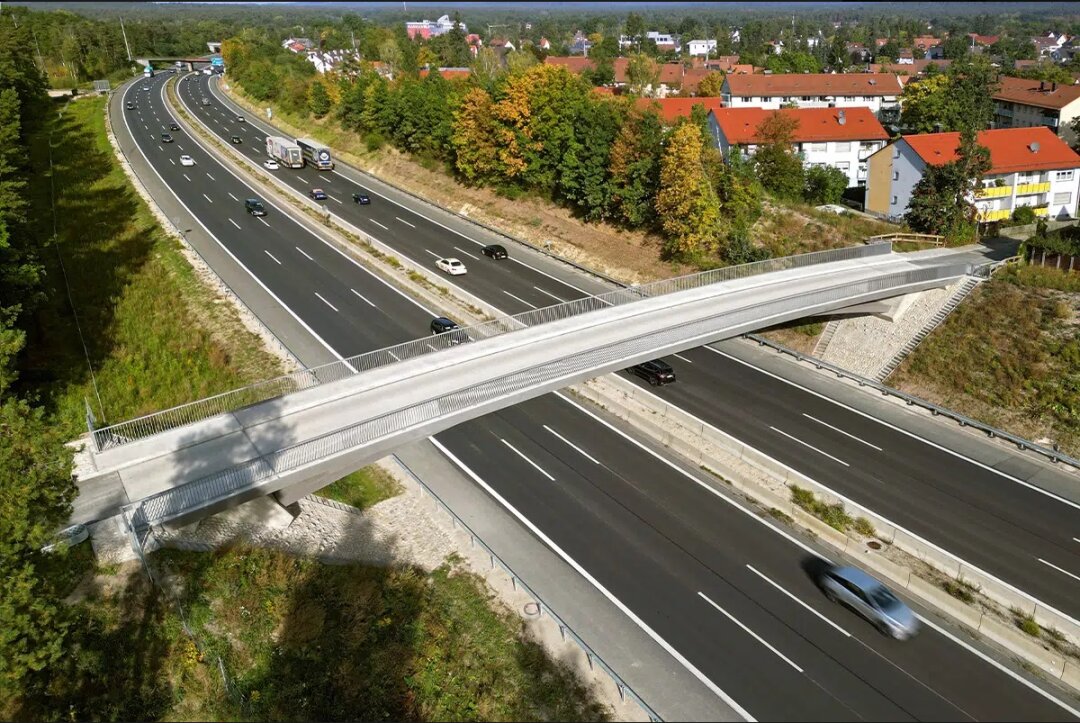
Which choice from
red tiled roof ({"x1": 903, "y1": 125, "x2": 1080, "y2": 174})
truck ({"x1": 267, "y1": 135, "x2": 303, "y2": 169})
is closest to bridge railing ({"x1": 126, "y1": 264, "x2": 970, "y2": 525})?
red tiled roof ({"x1": 903, "y1": 125, "x2": 1080, "y2": 174})

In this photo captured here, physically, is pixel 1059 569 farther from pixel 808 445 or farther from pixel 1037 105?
pixel 1037 105

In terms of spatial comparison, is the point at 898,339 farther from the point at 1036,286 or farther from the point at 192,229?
the point at 192,229

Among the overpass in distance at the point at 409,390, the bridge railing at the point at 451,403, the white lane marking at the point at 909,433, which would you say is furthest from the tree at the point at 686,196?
the bridge railing at the point at 451,403

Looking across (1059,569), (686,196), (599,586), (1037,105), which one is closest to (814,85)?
(1037,105)

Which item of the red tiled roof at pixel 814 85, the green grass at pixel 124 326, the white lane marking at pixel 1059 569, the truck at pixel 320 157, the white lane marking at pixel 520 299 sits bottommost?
the white lane marking at pixel 1059 569

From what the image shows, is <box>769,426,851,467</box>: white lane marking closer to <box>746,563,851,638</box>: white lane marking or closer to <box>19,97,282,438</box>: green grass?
<box>746,563,851,638</box>: white lane marking

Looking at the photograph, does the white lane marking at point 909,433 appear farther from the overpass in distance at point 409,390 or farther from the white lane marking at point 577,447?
the white lane marking at point 577,447
